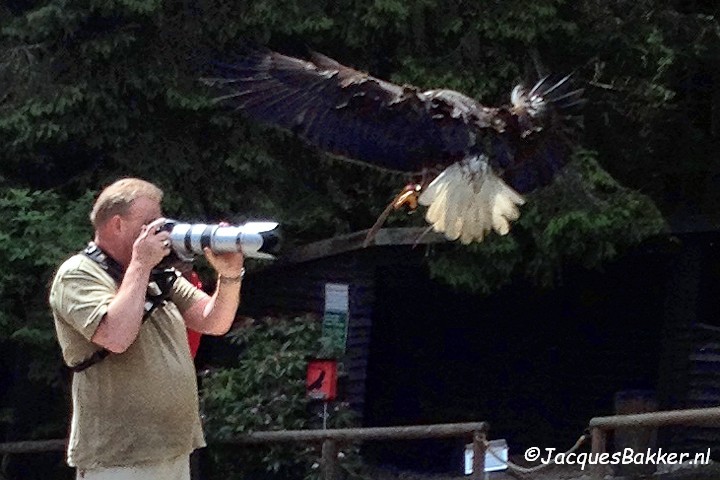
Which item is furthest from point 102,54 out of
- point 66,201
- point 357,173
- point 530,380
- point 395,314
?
point 530,380

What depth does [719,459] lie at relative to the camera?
6.88 m

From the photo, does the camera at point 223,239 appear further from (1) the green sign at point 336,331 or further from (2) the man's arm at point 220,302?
(1) the green sign at point 336,331

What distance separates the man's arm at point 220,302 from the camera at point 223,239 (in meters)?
0.05

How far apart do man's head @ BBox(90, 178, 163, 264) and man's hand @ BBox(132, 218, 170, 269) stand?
0.20 ft

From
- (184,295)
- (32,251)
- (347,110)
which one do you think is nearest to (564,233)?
(347,110)

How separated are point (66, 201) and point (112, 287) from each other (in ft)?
11.6

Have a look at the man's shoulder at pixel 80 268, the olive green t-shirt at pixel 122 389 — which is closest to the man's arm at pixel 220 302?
the olive green t-shirt at pixel 122 389

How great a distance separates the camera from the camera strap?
7.97ft

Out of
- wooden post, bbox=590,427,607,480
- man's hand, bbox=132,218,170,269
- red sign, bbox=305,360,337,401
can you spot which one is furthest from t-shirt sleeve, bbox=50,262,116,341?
red sign, bbox=305,360,337,401

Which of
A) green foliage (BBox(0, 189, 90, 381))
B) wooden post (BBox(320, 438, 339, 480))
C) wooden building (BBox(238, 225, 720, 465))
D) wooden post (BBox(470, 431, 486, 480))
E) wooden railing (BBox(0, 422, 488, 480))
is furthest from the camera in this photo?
wooden building (BBox(238, 225, 720, 465))

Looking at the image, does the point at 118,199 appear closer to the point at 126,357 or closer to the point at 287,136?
the point at 126,357

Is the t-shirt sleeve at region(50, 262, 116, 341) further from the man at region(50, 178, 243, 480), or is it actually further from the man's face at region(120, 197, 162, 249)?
the man's face at region(120, 197, 162, 249)

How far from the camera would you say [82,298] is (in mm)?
2365

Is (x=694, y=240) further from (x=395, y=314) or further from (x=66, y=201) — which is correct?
(x=66, y=201)
